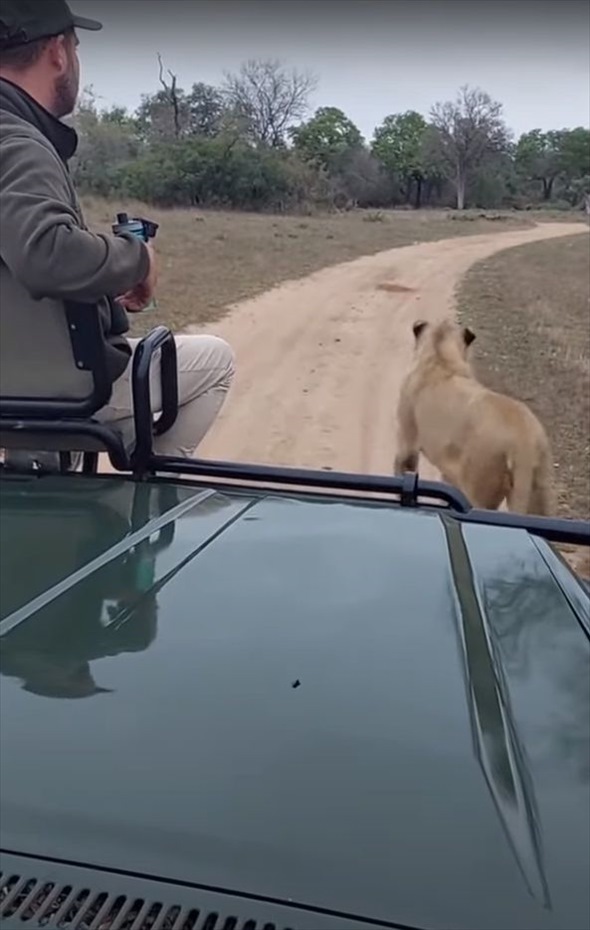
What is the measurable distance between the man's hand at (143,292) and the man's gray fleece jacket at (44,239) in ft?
0.30

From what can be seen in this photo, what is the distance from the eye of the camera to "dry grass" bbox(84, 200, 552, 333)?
12.1 meters

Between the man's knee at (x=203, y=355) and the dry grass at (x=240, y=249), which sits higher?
the man's knee at (x=203, y=355)

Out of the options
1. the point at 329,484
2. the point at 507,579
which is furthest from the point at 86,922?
the point at 329,484

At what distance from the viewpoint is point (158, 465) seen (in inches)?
76.8

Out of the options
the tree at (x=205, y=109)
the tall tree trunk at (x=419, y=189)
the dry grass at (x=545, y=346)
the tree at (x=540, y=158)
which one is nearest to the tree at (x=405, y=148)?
the tall tree trunk at (x=419, y=189)

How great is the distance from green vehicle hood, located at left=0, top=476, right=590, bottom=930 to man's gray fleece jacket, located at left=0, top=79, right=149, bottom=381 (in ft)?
1.45

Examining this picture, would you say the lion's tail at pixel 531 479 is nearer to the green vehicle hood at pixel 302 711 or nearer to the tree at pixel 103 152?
the green vehicle hood at pixel 302 711

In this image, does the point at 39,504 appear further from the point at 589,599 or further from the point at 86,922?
the point at 86,922

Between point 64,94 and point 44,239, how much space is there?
19.9 inches

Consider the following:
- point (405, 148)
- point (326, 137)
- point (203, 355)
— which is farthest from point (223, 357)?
point (405, 148)

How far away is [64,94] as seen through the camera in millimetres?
2264

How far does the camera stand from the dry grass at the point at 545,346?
6586 mm

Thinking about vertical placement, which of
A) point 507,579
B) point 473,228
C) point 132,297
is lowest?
point 473,228

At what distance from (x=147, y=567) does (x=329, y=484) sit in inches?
18.2
